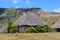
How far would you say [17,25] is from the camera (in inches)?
2142

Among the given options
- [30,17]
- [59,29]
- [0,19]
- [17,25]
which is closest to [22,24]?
[17,25]

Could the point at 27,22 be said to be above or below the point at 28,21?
below

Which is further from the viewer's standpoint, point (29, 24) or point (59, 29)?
point (59, 29)

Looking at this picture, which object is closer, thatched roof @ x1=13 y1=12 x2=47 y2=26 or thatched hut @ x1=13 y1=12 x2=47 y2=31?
thatched hut @ x1=13 y1=12 x2=47 y2=31

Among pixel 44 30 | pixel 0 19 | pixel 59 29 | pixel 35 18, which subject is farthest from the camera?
pixel 0 19

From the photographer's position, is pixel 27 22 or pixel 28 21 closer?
pixel 27 22

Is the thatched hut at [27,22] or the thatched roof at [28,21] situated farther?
the thatched roof at [28,21]

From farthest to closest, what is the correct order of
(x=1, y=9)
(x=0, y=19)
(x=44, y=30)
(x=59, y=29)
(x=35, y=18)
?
(x=1, y=9)
(x=0, y=19)
(x=59, y=29)
(x=35, y=18)
(x=44, y=30)

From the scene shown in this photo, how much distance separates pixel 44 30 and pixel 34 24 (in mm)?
6857

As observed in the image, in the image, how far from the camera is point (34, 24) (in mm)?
54719

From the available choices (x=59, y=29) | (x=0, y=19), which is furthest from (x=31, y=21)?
(x=0, y=19)

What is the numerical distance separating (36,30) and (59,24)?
2077 cm

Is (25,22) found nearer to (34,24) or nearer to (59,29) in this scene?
(34,24)

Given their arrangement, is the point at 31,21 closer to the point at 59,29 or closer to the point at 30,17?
the point at 30,17
